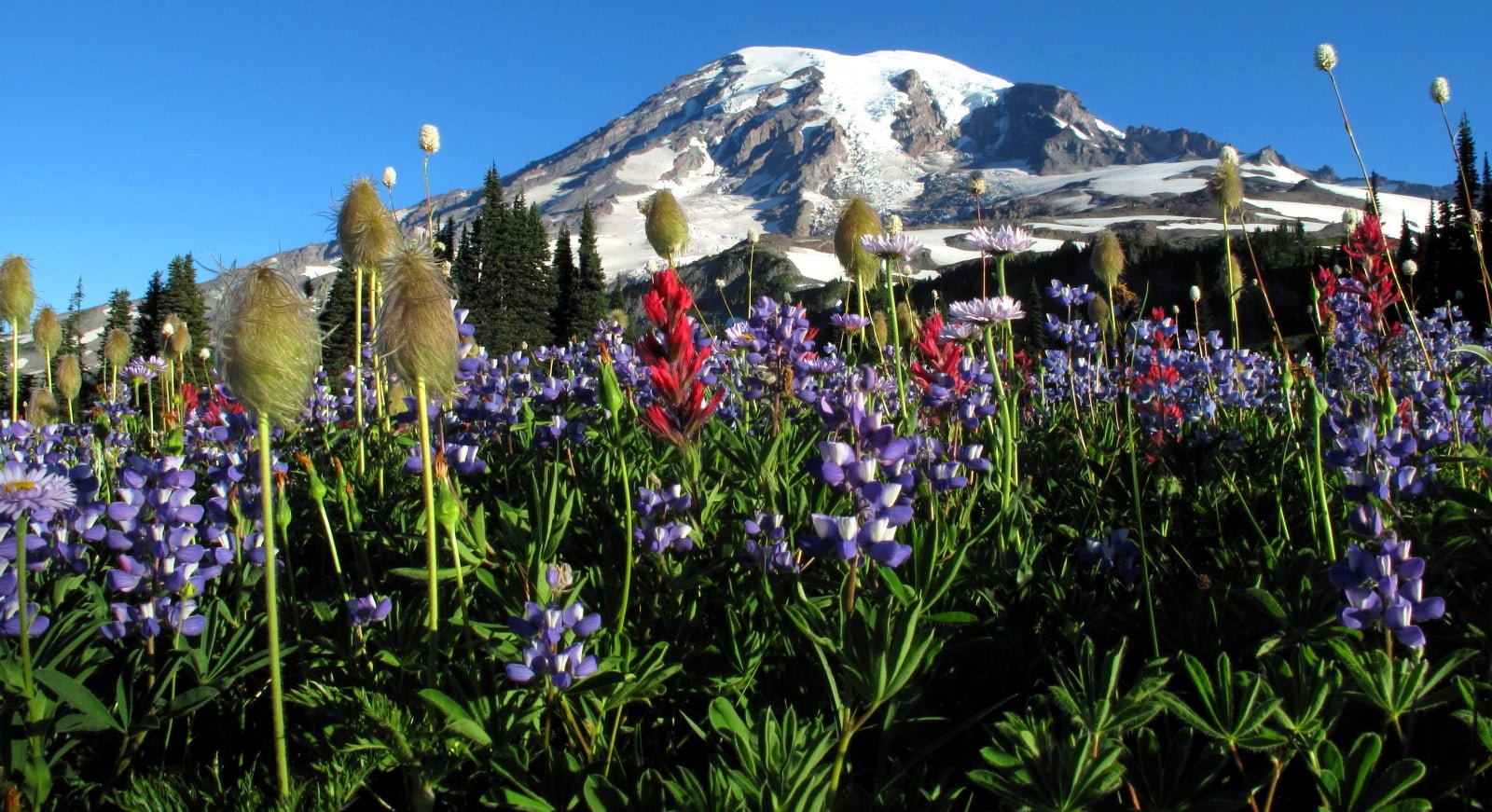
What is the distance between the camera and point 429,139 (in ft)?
14.6

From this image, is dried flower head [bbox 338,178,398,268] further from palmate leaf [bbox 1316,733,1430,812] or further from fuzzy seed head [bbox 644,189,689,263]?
palmate leaf [bbox 1316,733,1430,812]

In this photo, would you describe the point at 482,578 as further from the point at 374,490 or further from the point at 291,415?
the point at 374,490

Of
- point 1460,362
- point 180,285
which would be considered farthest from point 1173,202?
point 1460,362

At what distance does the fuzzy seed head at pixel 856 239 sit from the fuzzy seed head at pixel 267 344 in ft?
8.05

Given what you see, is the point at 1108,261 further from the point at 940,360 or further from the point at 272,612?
the point at 272,612

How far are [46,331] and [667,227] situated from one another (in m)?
4.74

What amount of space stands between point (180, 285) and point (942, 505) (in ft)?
166

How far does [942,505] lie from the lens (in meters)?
2.45

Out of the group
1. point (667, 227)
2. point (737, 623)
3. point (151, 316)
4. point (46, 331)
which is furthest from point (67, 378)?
point (151, 316)

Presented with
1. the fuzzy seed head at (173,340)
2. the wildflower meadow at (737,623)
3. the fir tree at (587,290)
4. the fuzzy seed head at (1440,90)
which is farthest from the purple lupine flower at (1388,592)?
the fir tree at (587,290)

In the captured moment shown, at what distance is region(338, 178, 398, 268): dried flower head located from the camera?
3.36 metres

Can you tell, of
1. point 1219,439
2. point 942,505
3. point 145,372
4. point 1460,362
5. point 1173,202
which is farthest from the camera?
point 1173,202

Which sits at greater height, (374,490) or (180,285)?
(180,285)

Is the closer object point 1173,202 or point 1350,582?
point 1350,582
